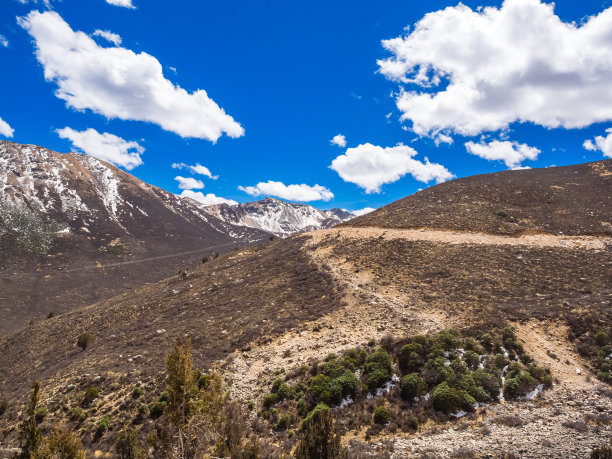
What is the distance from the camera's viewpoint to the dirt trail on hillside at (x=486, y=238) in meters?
29.5

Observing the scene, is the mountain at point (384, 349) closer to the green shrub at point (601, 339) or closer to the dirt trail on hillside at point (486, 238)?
the green shrub at point (601, 339)

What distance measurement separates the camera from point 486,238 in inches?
1264

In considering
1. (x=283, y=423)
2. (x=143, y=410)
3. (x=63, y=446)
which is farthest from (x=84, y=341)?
(x=283, y=423)

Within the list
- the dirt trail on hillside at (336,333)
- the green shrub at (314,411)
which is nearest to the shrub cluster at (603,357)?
the dirt trail on hillside at (336,333)

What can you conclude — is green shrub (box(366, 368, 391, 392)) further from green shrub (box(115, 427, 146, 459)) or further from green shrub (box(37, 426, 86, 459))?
green shrub (box(37, 426, 86, 459))

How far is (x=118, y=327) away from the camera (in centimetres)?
2772

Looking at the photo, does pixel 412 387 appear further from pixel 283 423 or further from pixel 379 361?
pixel 283 423

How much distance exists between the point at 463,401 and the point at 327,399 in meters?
6.26

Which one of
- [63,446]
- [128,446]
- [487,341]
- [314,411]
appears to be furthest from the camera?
[487,341]

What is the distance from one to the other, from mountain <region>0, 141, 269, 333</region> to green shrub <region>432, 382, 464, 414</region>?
6197 cm

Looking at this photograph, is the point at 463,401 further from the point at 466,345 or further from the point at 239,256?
the point at 239,256

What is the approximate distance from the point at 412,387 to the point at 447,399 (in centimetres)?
160

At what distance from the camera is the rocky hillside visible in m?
35.2

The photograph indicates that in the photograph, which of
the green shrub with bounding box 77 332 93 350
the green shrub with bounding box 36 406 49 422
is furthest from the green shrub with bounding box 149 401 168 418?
the green shrub with bounding box 77 332 93 350
